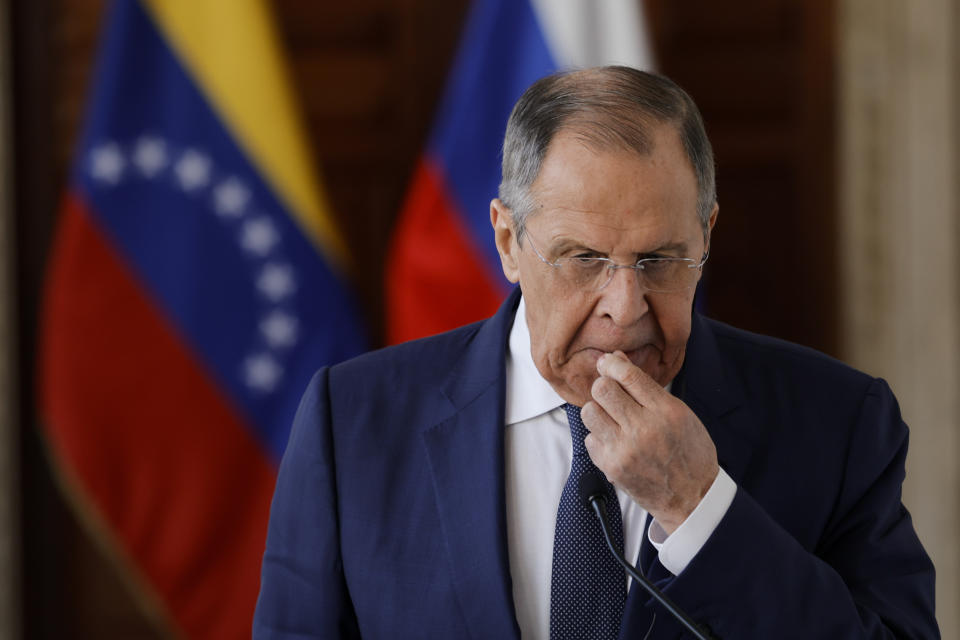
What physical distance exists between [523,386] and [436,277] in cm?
140

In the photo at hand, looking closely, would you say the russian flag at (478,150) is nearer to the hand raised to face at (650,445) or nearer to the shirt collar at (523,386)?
the shirt collar at (523,386)

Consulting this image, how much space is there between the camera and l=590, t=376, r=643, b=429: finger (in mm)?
1170

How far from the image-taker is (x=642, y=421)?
3.81 feet

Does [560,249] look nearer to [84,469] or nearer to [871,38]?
[84,469]

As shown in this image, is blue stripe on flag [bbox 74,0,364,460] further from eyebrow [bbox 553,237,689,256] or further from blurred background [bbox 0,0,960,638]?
eyebrow [bbox 553,237,689,256]

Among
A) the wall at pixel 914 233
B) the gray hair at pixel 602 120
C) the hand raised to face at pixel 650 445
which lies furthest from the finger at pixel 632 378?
the wall at pixel 914 233

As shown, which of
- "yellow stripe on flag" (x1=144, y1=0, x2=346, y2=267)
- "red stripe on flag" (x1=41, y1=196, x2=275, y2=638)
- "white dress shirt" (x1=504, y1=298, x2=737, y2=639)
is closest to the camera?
"white dress shirt" (x1=504, y1=298, x2=737, y2=639)

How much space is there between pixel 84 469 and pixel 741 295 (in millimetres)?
1996

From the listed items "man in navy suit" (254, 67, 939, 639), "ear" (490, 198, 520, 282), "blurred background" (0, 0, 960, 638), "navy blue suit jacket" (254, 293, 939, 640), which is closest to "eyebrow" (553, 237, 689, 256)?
"man in navy suit" (254, 67, 939, 639)

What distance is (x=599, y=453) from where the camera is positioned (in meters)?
1.17

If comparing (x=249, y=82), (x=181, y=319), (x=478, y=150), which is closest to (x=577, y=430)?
(x=478, y=150)

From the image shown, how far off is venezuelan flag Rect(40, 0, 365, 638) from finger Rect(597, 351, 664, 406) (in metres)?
1.76

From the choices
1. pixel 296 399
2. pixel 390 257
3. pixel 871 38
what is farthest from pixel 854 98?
pixel 296 399

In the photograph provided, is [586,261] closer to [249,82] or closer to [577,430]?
[577,430]
